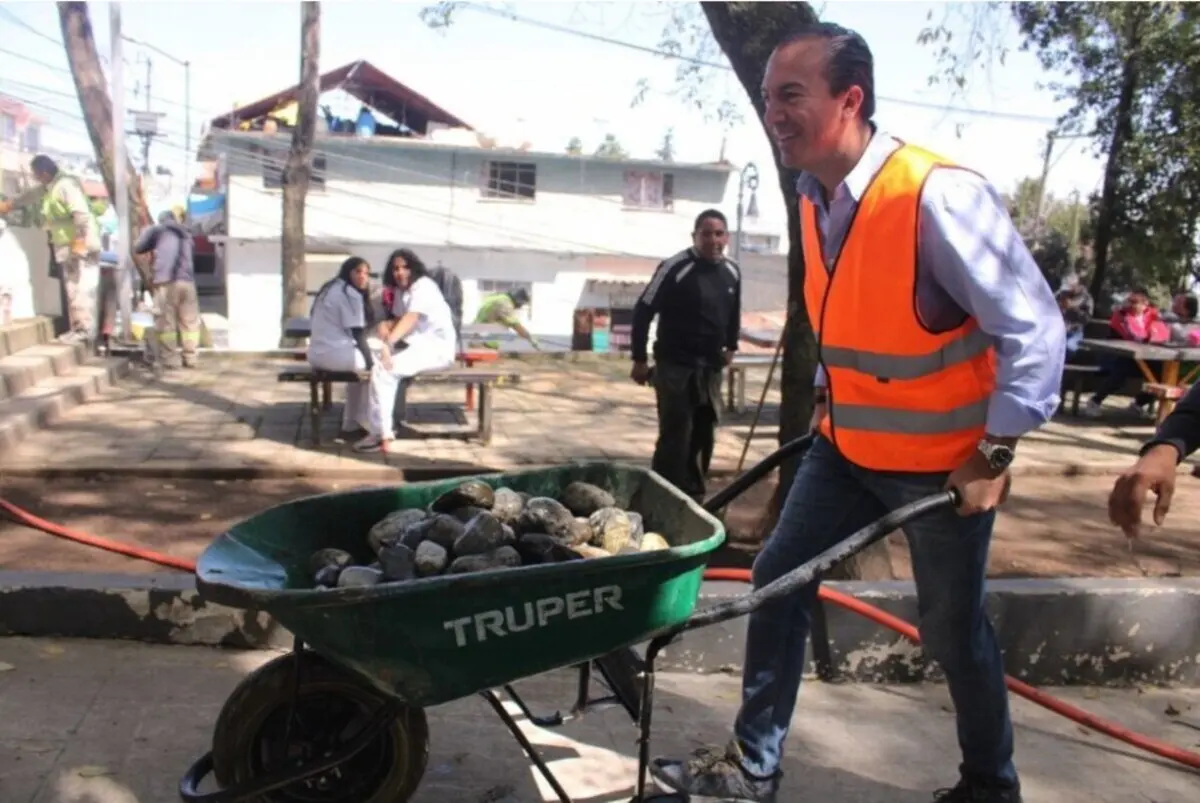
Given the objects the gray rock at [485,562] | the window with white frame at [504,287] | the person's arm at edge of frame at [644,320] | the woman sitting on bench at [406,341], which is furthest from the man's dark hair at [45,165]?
the window with white frame at [504,287]

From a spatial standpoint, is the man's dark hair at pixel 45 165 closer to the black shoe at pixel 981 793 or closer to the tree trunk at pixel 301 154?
the tree trunk at pixel 301 154

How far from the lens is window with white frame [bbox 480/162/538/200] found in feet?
113

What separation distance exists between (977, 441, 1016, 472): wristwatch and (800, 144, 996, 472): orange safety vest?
14 centimetres

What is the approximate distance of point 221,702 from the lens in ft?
11.4

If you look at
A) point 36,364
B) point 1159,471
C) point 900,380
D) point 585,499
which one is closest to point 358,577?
point 585,499

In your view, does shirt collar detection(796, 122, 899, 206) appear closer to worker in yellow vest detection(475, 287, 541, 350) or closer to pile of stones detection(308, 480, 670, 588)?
pile of stones detection(308, 480, 670, 588)

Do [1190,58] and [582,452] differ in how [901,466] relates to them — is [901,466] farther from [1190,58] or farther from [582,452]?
[1190,58]

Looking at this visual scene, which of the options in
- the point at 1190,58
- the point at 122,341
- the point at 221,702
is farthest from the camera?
the point at 1190,58

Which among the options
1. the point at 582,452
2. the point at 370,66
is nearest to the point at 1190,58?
the point at 582,452

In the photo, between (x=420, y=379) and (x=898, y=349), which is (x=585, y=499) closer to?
(x=898, y=349)

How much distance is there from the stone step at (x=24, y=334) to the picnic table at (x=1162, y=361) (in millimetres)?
10101

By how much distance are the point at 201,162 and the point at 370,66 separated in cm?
2336

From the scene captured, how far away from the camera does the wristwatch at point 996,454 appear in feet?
8.14

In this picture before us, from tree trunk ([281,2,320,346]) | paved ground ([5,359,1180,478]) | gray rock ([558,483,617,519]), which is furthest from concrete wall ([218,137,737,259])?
gray rock ([558,483,617,519])
